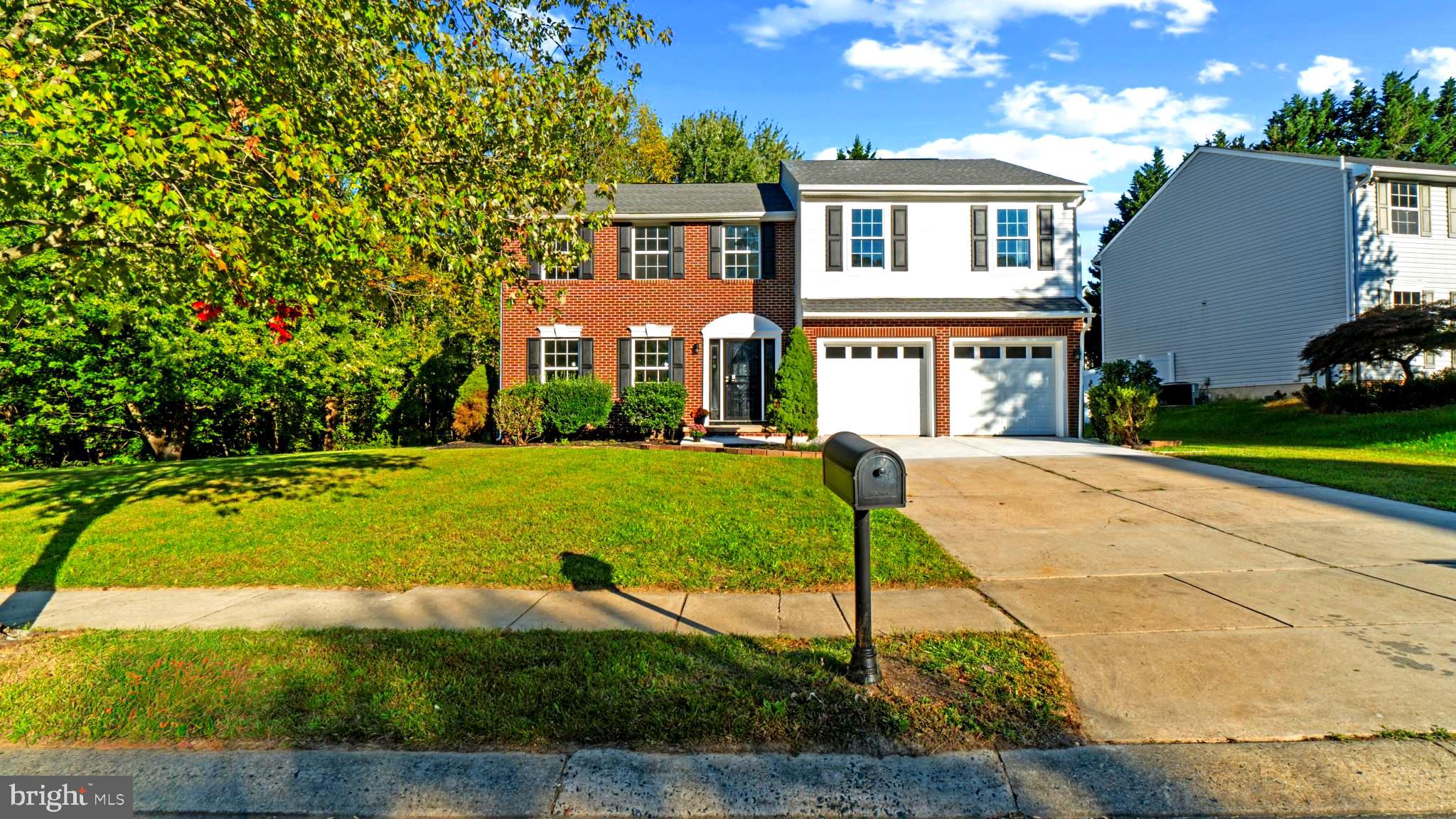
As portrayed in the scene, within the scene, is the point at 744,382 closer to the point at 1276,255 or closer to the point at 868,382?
the point at 868,382

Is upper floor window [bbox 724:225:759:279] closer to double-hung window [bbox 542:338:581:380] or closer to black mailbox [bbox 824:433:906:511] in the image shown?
double-hung window [bbox 542:338:581:380]

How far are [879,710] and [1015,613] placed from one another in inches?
75.4

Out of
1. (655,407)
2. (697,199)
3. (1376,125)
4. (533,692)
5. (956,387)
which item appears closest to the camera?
(533,692)

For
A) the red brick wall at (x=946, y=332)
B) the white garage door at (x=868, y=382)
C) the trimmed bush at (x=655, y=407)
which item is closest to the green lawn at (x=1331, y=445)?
the red brick wall at (x=946, y=332)

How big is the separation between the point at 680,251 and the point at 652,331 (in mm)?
2202

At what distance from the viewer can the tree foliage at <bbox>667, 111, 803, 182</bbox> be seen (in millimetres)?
31328

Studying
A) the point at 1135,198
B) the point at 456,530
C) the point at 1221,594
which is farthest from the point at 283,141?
the point at 1135,198

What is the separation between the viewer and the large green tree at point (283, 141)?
463 centimetres

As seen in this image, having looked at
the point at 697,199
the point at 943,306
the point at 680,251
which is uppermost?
the point at 697,199

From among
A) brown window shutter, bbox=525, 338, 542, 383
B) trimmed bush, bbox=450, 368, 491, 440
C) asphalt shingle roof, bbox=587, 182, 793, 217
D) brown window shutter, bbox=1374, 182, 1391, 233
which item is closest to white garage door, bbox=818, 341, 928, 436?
asphalt shingle roof, bbox=587, 182, 793, 217

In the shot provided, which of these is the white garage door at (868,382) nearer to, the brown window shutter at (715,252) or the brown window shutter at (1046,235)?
the brown window shutter at (715,252)

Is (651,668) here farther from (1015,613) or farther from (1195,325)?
(1195,325)

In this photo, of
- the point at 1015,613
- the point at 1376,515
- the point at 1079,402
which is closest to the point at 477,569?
the point at 1015,613

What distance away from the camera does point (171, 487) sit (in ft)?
30.6
